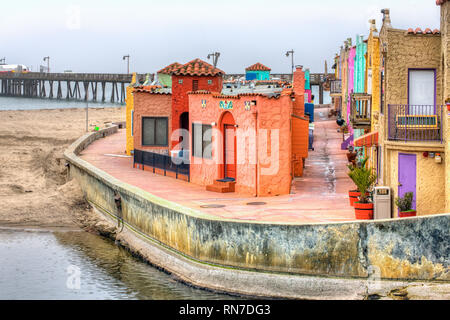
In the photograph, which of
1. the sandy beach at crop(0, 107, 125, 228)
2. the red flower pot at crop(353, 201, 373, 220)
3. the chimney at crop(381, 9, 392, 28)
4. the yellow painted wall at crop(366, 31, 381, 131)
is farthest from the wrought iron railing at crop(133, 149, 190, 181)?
the red flower pot at crop(353, 201, 373, 220)

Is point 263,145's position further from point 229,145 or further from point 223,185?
point 223,185

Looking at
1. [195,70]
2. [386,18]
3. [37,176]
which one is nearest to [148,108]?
[195,70]

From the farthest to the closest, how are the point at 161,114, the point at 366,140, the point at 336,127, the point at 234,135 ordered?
the point at 336,127 < the point at 161,114 < the point at 234,135 < the point at 366,140

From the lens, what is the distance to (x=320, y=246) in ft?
61.8

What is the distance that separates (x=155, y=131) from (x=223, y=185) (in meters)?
11.0

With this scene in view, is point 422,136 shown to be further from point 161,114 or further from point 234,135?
point 161,114

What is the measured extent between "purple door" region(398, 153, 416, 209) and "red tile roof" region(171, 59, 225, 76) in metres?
14.4

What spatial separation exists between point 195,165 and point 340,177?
6087mm

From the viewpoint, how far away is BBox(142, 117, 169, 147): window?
37125mm

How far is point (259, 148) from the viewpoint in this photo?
25641 mm

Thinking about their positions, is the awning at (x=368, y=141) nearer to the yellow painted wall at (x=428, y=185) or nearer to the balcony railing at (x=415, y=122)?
the balcony railing at (x=415, y=122)

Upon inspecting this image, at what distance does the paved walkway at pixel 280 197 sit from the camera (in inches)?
867

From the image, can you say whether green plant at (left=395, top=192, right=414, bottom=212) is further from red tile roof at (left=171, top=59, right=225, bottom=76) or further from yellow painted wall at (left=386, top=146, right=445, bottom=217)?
red tile roof at (left=171, top=59, right=225, bottom=76)

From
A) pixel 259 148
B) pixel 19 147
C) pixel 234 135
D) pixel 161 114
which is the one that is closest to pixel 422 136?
pixel 259 148
